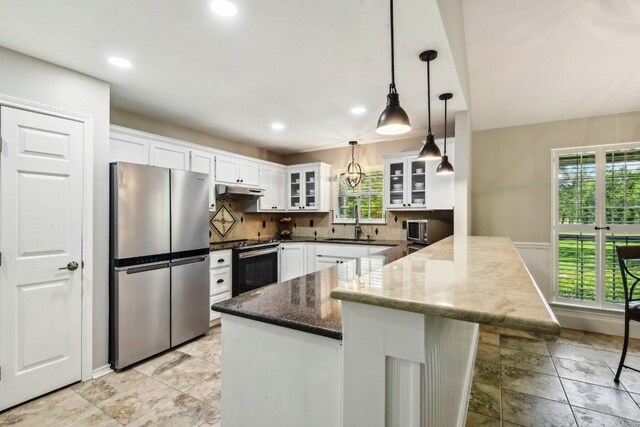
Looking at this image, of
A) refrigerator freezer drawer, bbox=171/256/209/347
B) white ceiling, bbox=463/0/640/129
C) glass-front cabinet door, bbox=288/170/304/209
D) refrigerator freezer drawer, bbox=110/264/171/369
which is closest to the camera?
white ceiling, bbox=463/0/640/129

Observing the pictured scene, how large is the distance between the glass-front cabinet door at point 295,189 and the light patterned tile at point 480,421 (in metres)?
3.72

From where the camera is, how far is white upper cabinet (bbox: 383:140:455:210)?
398 cm

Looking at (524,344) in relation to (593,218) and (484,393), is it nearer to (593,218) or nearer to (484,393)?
(484,393)

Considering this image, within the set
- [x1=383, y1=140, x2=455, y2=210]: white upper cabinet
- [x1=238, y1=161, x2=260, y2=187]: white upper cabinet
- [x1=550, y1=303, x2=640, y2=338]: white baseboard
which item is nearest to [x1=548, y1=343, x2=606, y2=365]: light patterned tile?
[x1=550, y1=303, x2=640, y2=338]: white baseboard

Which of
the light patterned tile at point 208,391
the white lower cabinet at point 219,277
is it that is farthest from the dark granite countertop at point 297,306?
the white lower cabinet at point 219,277

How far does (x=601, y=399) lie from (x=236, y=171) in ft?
14.3

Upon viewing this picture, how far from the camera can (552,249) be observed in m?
3.66

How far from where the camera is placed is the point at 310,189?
16.8ft

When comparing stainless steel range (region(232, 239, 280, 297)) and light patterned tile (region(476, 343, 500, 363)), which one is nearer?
light patterned tile (region(476, 343, 500, 363))

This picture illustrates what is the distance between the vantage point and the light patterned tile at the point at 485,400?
82.3 inches

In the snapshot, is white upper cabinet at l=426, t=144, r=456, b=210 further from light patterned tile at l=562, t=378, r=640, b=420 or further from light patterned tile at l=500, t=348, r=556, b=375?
light patterned tile at l=562, t=378, r=640, b=420

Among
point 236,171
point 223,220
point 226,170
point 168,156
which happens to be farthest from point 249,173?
point 168,156

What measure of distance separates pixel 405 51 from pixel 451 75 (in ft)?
1.91

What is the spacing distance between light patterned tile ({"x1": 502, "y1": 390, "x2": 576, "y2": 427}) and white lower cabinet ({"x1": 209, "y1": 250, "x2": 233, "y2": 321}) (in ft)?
9.79
